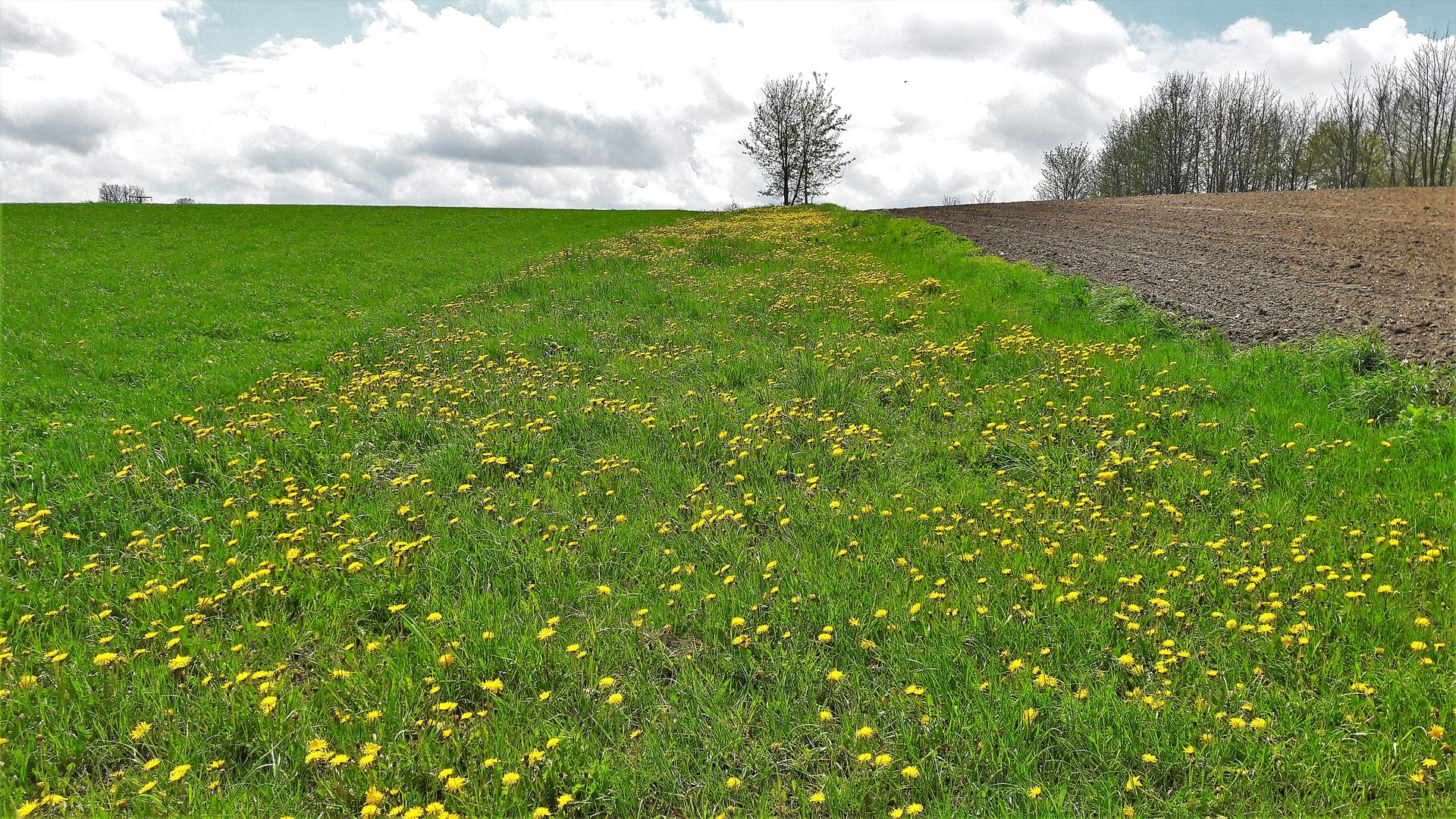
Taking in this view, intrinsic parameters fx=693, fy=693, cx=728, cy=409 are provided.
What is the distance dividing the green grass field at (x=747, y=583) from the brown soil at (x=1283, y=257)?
158cm

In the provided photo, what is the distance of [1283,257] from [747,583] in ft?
46.7

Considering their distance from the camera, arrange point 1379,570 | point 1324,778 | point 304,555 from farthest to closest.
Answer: point 304,555, point 1379,570, point 1324,778

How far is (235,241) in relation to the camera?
1100 inches

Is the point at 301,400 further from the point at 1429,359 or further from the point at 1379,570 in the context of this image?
the point at 1429,359

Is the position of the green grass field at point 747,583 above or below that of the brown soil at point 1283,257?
below

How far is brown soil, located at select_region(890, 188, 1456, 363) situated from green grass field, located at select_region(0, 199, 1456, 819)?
1.58m

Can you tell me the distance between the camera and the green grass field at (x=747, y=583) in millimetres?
2988

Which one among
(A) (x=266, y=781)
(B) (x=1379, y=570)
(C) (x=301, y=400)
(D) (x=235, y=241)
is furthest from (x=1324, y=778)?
(D) (x=235, y=241)

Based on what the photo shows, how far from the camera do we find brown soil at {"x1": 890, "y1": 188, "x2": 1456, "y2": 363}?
334 inches

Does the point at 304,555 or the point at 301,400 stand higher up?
the point at 301,400

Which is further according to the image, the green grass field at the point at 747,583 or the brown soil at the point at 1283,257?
the brown soil at the point at 1283,257

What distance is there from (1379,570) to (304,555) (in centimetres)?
665

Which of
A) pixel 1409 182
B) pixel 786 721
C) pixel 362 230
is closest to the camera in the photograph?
pixel 786 721

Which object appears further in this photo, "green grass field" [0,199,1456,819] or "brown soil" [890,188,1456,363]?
"brown soil" [890,188,1456,363]
